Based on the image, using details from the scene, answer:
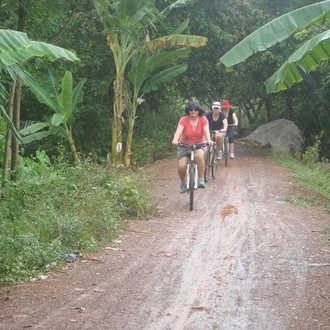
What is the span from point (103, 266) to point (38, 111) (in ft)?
46.8


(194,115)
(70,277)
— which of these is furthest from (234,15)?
(70,277)

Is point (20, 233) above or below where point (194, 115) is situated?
below

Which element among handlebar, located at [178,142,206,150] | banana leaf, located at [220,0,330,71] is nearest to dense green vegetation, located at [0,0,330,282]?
handlebar, located at [178,142,206,150]

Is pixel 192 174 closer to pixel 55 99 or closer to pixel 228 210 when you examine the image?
pixel 228 210

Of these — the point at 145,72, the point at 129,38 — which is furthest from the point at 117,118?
the point at 129,38

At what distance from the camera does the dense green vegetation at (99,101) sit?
866cm

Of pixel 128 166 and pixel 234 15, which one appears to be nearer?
pixel 128 166

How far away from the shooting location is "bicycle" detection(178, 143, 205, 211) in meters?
12.1

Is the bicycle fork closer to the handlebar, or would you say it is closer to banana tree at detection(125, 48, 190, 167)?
the handlebar

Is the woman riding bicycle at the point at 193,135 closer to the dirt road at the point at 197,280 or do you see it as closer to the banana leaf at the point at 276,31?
the dirt road at the point at 197,280

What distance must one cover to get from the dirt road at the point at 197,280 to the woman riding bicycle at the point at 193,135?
2.56 feet

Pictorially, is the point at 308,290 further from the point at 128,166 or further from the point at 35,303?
the point at 128,166

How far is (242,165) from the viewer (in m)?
20.3

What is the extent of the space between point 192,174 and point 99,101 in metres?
10.2
